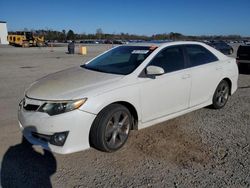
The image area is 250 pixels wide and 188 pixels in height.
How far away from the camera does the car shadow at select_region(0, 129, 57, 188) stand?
305 cm

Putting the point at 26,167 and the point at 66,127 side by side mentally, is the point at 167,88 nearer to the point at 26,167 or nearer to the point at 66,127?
the point at 66,127

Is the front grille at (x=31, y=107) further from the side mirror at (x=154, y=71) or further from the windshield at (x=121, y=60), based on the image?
the side mirror at (x=154, y=71)

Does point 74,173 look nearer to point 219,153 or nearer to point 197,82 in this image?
point 219,153

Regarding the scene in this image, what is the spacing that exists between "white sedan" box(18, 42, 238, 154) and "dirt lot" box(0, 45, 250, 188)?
0.25m

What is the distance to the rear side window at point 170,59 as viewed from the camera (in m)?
4.40

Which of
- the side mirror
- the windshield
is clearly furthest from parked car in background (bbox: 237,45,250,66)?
the side mirror

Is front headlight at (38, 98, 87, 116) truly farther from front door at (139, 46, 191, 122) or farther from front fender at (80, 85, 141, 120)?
front door at (139, 46, 191, 122)

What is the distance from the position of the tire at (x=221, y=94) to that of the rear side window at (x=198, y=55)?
598 millimetres

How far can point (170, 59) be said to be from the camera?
460 centimetres

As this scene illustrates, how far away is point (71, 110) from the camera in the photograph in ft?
10.9

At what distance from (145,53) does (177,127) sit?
1.47 meters

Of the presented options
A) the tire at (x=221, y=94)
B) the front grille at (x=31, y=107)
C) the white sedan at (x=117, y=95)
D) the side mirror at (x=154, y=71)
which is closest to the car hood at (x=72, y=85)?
the white sedan at (x=117, y=95)

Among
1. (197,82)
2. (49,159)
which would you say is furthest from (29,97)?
(197,82)

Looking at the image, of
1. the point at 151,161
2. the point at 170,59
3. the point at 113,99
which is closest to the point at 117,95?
the point at 113,99
